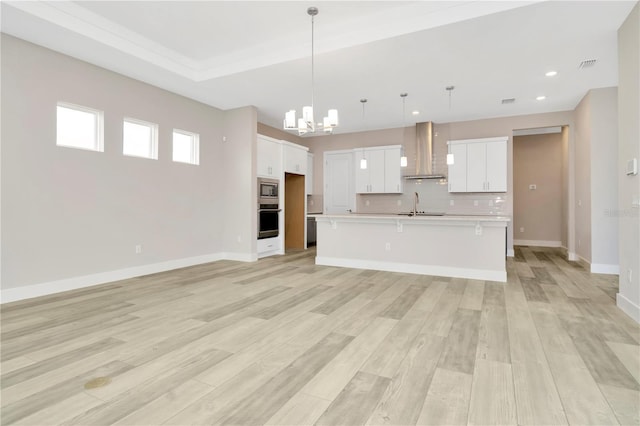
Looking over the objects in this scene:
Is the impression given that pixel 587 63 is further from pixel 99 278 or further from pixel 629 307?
pixel 99 278

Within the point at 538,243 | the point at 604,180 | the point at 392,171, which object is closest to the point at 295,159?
the point at 392,171

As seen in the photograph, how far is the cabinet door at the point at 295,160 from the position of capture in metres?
7.31

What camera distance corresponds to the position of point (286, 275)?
4.95 meters

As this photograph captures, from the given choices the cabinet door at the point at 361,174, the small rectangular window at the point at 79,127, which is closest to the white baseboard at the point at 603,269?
the cabinet door at the point at 361,174

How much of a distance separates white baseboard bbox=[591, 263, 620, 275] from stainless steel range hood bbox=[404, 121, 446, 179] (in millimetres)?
3170

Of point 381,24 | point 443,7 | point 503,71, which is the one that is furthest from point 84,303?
point 503,71

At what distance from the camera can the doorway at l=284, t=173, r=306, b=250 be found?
8055 millimetres

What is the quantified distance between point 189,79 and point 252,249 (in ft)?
10.2

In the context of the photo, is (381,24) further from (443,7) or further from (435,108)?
(435,108)

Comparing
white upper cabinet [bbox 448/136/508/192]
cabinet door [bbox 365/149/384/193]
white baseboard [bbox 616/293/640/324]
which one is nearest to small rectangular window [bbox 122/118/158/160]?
cabinet door [bbox 365/149/384/193]

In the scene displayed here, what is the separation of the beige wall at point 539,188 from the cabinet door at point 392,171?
357 cm

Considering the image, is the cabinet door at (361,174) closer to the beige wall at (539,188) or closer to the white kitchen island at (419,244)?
the white kitchen island at (419,244)

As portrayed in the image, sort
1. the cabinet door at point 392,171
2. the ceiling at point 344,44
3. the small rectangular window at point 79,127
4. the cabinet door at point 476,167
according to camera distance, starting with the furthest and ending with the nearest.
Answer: the cabinet door at point 392,171
the cabinet door at point 476,167
the small rectangular window at point 79,127
the ceiling at point 344,44

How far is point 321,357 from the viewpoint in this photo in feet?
7.39
